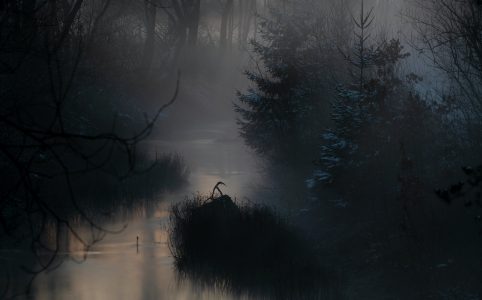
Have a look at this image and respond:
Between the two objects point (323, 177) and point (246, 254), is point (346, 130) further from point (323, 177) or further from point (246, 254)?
point (246, 254)

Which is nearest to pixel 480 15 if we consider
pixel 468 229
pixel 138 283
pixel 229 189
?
pixel 468 229

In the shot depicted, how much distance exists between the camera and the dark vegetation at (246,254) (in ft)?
42.2

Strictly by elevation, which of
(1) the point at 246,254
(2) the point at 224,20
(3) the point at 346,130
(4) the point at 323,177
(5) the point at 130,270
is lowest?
(5) the point at 130,270

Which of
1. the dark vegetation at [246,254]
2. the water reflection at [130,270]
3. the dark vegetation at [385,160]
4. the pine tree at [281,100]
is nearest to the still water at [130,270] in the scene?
the water reflection at [130,270]

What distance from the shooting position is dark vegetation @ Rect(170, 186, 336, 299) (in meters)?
12.9

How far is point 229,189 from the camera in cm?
2275

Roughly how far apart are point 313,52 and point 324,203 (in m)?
6.81

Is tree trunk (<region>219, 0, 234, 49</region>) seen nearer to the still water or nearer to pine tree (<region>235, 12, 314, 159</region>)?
pine tree (<region>235, 12, 314, 159</region>)

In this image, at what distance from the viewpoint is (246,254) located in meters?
13.7

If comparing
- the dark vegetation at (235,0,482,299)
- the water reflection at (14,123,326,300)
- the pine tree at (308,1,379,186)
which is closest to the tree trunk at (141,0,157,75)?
the dark vegetation at (235,0,482,299)

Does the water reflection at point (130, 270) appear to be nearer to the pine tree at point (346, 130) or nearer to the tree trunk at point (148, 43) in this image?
the pine tree at point (346, 130)

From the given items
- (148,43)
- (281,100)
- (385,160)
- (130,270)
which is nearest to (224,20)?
(148,43)

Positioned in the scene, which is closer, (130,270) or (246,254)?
(246,254)

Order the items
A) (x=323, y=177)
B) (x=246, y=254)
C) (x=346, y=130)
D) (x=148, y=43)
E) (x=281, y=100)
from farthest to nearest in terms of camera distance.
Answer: (x=148, y=43)
(x=281, y=100)
(x=323, y=177)
(x=346, y=130)
(x=246, y=254)
